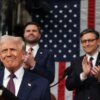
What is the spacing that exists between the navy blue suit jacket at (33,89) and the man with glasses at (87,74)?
965 mm

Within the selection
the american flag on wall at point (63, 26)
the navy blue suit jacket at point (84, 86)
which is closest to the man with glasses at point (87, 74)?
the navy blue suit jacket at point (84, 86)

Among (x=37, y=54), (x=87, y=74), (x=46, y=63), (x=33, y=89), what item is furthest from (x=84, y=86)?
(x=33, y=89)

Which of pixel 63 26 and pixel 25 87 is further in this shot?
pixel 63 26

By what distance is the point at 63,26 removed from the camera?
5805 millimetres

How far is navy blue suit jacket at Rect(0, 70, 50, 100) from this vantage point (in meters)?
2.94

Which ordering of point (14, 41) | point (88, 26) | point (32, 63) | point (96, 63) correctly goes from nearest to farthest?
point (14, 41), point (32, 63), point (96, 63), point (88, 26)

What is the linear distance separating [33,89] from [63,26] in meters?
2.90

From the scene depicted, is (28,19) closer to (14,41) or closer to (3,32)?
(3,32)

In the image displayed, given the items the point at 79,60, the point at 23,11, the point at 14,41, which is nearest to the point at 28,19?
the point at 23,11

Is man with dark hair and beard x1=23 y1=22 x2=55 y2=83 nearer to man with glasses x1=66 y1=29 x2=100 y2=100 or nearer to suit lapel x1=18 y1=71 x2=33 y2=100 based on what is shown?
man with glasses x1=66 y1=29 x2=100 y2=100

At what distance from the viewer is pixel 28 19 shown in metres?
5.89

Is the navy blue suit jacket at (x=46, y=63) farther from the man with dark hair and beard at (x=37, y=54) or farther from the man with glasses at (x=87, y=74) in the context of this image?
the man with glasses at (x=87, y=74)

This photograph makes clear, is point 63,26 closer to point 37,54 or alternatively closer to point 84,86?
point 37,54

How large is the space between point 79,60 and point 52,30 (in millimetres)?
1644
